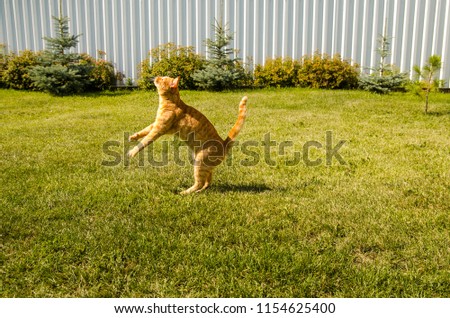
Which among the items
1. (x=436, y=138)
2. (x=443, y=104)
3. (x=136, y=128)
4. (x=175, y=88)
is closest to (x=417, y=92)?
(x=443, y=104)

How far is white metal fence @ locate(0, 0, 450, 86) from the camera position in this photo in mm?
13281

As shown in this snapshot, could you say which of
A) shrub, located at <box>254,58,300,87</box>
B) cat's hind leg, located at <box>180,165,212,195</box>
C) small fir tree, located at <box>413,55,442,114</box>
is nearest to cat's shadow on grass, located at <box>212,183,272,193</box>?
cat's hind leg, located at <box>180,165,212,195</box>

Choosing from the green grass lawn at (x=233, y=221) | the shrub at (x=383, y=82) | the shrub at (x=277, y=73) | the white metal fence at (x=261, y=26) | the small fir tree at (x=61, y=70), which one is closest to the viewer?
the green grass lawn at (x=233, y=221)

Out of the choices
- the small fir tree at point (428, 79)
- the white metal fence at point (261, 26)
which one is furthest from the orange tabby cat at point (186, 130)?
the white metal fence at point (261, 26)

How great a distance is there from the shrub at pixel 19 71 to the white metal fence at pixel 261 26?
4.65ft

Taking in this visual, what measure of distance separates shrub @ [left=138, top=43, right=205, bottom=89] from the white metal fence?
44cm

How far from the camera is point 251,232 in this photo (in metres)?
3.60

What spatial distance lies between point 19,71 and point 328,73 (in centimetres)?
964

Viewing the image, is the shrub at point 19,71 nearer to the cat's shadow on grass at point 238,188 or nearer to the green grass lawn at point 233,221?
the green grass lawn at point 233,221

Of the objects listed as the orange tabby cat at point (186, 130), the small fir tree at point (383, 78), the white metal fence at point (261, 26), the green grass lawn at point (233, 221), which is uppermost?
the white metal fence at point (261, 26)

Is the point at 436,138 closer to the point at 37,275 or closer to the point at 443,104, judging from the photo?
the point at 443,104

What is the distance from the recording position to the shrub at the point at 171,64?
43.4ft

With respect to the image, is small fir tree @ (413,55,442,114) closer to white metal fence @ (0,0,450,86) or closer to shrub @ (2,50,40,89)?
white metal fence @ (0,0,450,86)

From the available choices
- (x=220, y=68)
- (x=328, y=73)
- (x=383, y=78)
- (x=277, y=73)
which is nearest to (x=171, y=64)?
(x=220, y=68)
